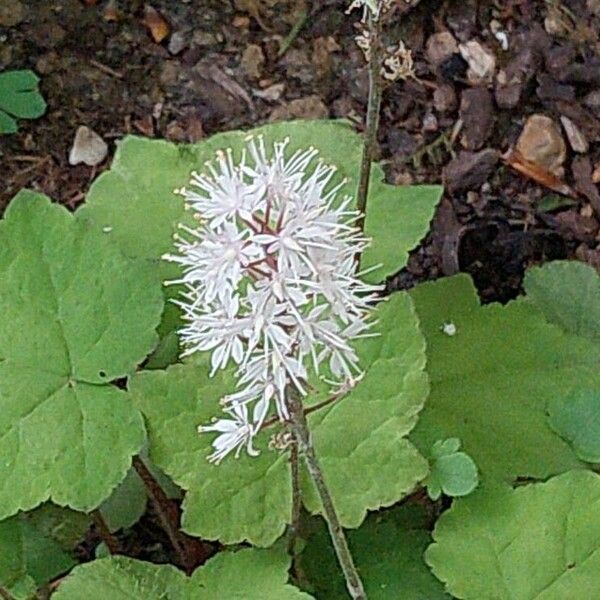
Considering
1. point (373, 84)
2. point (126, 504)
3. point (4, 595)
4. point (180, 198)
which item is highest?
point (373, 84)

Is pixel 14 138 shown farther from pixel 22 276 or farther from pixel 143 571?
pixel 143 571

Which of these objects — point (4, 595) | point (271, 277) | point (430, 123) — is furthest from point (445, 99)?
point (271, 277)

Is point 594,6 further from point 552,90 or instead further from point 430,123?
point 430,123

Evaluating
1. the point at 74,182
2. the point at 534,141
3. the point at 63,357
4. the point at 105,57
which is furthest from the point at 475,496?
the point at 105,57

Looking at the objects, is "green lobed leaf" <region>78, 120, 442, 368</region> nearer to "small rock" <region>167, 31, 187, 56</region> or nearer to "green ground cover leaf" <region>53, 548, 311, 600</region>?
"green ground cover leaf" <region>53, 548, 311, 600</region>

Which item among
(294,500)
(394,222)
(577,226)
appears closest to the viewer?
(294,500)

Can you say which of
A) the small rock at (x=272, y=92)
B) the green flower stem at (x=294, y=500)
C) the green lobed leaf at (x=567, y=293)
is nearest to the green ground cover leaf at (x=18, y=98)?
the small rock at (x=272, y=92)

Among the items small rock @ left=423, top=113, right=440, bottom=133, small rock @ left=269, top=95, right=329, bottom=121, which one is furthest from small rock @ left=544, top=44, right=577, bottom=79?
small rock @ left=269, top=95, right=329, bottom=121
